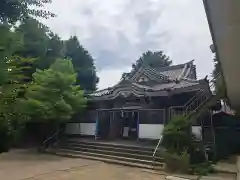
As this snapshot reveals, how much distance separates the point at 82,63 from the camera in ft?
67.7

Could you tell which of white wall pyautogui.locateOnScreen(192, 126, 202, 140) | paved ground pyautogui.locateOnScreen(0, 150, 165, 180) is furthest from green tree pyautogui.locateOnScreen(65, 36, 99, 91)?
white wall pyautogui.locateOnScreen(192, 126, 202, 140)

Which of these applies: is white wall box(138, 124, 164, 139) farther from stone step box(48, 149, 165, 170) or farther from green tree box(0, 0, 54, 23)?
green tree box(0, 0, 54, 23)

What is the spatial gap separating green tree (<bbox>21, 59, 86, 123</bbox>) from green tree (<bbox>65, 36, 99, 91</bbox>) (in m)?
6.87

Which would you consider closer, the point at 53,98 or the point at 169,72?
the point at 53,98

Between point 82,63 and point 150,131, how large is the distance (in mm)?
10290

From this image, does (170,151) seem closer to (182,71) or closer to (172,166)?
(172,166)

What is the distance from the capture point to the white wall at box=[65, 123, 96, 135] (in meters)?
14.8

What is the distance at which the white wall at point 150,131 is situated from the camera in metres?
12.0

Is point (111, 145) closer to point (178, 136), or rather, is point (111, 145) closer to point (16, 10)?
point (178, 136)

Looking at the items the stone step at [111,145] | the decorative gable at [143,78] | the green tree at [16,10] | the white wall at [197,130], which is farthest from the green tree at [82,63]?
the green tree at [16,10]

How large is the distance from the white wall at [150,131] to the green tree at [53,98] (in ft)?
11.7

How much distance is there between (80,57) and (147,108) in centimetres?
991

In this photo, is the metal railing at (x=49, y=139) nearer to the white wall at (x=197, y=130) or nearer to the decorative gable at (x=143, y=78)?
the decorative gable at (x=143, y=78)

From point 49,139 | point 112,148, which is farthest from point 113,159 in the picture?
point 49,139
